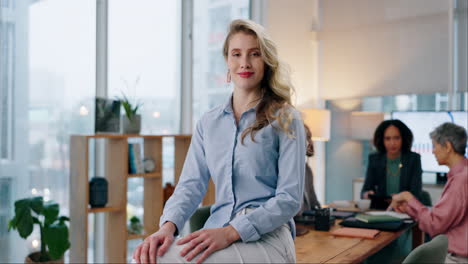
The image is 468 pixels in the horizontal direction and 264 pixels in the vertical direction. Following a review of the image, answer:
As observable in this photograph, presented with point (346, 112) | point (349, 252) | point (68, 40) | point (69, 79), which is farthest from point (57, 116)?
point (346, 112)

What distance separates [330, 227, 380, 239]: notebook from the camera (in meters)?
2.49

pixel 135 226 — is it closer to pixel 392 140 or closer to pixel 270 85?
pixel 392 140

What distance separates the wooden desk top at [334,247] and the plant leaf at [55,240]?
1549 millimetres

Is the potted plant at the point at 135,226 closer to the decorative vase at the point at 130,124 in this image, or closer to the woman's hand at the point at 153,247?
the decorative vase at the point at 130,124

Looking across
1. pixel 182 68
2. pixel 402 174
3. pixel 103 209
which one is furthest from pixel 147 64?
pixel 402 174

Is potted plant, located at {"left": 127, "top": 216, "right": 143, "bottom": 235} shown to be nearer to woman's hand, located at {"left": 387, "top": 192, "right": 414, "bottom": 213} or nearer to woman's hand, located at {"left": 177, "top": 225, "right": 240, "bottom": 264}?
woman's hand, located at {"left": 387, "top": 192, "right": 414, "bottom": 213}

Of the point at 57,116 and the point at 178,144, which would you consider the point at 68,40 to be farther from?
the point at 178,144

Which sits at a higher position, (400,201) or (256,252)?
(256,252)

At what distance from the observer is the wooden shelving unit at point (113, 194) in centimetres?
335

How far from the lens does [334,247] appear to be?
227 centimetres

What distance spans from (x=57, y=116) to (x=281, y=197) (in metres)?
2.70

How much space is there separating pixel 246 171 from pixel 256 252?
0.23 meters

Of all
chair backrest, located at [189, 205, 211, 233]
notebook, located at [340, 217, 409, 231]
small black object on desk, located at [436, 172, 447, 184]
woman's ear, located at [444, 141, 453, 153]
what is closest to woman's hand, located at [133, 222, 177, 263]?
chair backrest, located at [189, 205, 211, 233]

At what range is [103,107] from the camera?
11.3 ft
